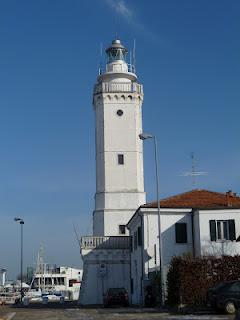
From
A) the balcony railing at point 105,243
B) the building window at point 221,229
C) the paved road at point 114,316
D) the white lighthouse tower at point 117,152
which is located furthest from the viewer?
the white lighthouse tower at point 117,152

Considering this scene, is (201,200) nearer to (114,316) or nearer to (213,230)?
(213,230)

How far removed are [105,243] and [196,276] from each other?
2210 cm

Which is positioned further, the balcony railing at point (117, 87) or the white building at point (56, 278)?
the white building at point (56, 278)

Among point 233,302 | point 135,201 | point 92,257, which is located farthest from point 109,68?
point 233,302

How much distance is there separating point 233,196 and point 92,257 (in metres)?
14.3

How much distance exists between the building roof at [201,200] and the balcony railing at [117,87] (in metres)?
18.2

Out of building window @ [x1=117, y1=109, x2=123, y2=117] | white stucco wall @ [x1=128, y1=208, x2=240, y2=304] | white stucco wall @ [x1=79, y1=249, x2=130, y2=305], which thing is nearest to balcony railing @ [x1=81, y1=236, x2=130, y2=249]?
white stucco wall @ [x1=79, y1=249, x2=130, y2=305]

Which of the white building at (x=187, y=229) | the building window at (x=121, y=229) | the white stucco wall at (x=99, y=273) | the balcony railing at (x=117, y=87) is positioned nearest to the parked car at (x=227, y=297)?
the white building at (x=187, y=229)

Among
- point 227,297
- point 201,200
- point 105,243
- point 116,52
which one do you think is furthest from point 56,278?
point 227,297

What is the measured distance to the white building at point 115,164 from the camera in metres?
50.6

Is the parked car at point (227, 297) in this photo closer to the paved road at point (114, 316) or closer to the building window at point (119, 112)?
the paved road at point (114, 316)

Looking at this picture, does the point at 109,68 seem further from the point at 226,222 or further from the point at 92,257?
the point at 226,222

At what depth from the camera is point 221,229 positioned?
38.0 metres

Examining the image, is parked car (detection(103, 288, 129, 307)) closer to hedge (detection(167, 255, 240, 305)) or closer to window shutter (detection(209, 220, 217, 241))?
window shutter (detection(209, 220, 217, 241))
